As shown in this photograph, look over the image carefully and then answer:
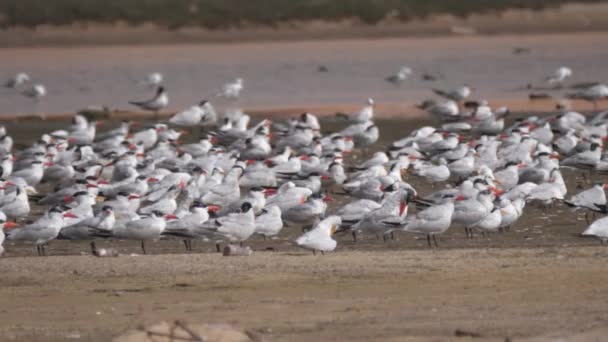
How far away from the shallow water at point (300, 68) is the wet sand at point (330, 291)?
17.8 meters

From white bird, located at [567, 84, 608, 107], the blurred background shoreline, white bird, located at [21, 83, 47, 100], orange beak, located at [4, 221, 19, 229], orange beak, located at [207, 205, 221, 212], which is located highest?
the blurred background shoreline

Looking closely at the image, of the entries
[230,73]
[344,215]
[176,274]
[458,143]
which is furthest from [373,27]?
A: [176,274]

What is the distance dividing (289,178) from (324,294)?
9068mm

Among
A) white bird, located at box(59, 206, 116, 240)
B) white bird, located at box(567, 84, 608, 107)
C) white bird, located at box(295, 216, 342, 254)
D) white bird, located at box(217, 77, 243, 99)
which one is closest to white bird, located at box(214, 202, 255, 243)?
white bird, located at box(295, 216, 342, 254)

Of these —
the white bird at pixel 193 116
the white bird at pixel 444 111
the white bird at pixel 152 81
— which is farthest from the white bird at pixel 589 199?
the white bird at pixel 152 81

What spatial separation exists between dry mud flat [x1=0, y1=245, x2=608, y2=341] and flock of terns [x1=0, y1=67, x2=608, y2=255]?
45.9 inches

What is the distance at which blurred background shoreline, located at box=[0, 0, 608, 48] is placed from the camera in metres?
48.5

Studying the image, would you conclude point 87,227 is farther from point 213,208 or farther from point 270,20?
point 270,20

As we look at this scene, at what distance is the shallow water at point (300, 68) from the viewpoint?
34250 mm

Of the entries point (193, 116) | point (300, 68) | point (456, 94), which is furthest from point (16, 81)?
point (456, 94)

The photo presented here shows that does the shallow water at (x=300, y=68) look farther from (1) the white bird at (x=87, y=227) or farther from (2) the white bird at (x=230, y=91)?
(1) the white bird at (x=87, y=227)

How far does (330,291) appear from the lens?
1250 centimetres

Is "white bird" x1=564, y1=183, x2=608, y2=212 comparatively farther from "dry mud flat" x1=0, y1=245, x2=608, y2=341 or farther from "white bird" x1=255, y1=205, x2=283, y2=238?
"white bird" x1=255, y1=205, x2=283, y2=238

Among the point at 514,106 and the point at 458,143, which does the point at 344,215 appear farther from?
the point at 514,106
